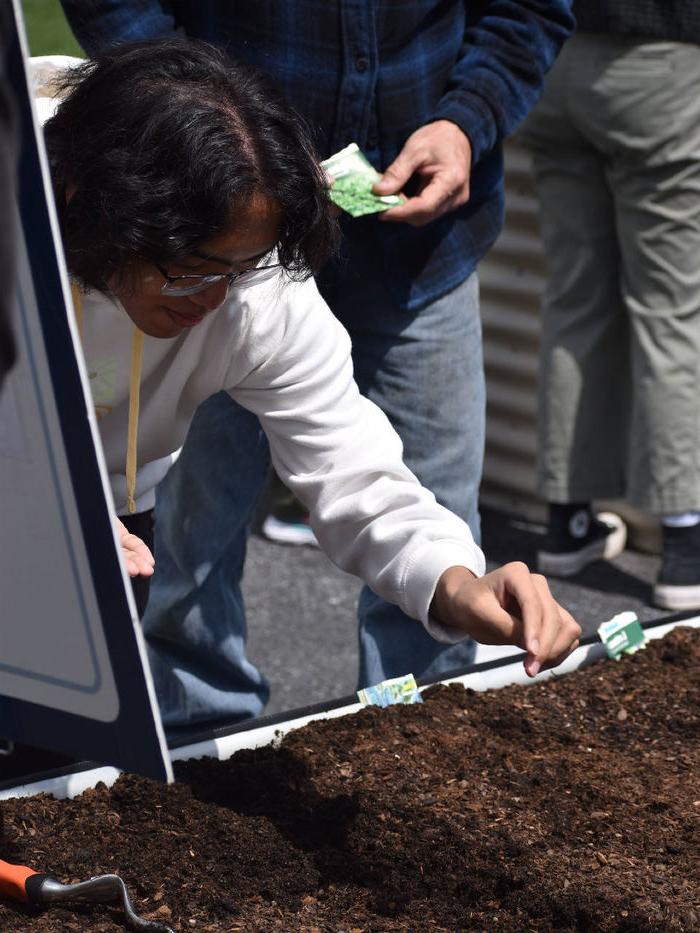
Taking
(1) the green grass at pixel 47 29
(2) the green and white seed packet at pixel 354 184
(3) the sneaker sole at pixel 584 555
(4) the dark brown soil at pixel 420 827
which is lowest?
(3) the sneaker sole at pixel 584 555

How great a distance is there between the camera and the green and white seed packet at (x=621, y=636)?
6.83 feet

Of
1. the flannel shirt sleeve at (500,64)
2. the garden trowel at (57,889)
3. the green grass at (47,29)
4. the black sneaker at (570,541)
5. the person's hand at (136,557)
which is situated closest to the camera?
the garden trowel at (57,889)

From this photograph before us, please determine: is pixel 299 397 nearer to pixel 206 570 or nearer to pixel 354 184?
pixel 354 184

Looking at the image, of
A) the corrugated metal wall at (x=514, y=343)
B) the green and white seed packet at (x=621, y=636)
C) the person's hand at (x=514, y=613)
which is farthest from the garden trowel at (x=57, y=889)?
the corrugated metal wall at (x=514, y=343)

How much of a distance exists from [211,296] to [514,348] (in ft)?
9.18

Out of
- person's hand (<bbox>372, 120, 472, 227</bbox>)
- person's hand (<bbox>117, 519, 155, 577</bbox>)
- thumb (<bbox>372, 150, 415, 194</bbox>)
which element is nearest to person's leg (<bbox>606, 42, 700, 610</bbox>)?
person's hand (<bbox>372, 120, 472, 227</bbox>)

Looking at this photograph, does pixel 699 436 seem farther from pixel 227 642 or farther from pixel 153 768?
pixel 153 768

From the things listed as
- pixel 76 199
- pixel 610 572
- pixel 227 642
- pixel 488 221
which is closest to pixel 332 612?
pixel 610 572

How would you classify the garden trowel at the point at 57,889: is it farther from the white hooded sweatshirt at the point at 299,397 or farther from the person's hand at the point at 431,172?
the person's hand at the point at 431,172

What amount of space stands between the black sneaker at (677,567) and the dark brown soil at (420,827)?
160 centimetres

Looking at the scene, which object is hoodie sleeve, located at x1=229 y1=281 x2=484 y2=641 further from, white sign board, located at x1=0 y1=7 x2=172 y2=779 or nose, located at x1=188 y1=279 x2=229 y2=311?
white sign board, located at x1=0 y1=7 x2=172 y2=779

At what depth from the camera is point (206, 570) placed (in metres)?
2.38

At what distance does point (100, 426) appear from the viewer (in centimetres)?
186

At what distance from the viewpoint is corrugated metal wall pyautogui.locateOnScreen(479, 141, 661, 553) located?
163 inches
